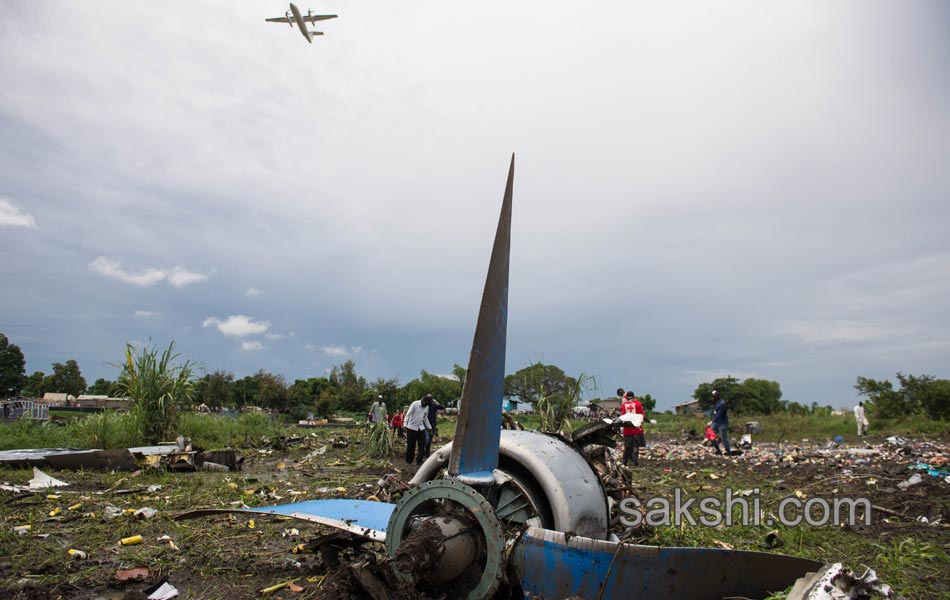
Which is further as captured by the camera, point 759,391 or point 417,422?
point 759,391

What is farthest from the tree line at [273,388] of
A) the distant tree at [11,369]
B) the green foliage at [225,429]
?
the green foliage at [225,429]

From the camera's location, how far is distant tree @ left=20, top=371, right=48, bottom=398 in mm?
63347

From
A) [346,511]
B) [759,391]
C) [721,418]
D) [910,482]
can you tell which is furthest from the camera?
[759,391]

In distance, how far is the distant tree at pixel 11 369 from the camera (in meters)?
59.4

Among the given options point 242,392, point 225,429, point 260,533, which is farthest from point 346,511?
point 242,392

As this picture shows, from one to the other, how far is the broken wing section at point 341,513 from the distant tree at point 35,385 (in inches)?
2987

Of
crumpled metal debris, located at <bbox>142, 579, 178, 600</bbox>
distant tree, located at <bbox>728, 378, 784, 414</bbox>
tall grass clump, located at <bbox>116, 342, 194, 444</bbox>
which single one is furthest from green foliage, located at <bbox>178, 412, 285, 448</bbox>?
distant tree, located at <bbox>728, 378, 784, 414</bbox>

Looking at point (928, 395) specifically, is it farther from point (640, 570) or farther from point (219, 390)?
point (219, 390)

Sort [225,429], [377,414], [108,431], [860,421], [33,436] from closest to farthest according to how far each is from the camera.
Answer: [108,431] → [33,436] → [377,414] → [225,429] → [860,421]

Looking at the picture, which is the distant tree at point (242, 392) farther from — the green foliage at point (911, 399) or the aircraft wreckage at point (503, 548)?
the aircraft wreckage at point (503, 548)

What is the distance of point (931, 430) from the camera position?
22.3 metres

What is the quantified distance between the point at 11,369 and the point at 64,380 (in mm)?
5557

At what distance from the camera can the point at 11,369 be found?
6141 centimetres

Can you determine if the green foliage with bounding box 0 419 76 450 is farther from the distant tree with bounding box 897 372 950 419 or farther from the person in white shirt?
the distant tree with bounding box 897 372 950 419
